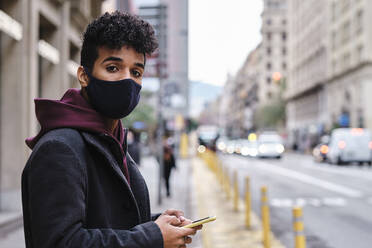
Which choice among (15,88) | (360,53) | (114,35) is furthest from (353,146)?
(114,35)

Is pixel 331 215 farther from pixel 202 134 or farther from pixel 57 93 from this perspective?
pixel 202 134

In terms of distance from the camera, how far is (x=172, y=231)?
5.94 ft

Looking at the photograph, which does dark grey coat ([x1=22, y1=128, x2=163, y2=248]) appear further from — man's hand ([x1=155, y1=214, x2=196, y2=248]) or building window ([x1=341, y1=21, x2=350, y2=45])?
building window ([x1=341, y1=21, x2=350, y2=45])

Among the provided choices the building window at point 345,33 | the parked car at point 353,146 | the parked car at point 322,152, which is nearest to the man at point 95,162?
the parked car at point 353,146

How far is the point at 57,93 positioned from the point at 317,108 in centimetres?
5268

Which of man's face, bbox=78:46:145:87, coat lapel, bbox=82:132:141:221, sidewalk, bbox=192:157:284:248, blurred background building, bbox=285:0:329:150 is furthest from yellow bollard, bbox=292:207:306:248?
blurred background building, bbox=285:0:329:150

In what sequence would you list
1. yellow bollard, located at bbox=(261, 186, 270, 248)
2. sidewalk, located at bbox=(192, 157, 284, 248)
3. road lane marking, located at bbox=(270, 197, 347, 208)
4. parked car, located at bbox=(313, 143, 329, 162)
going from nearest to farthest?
1. yellow bollard, located at bbox=(261, 186, 270, 248)
2. sidewalk, located at bbox=(192, 157, 284, 248)
3. road lane marking, located at bbox=(270, 197, 347, 208)
4. parked car, located at bbox=(313, 143, 329, 162)

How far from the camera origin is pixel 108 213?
180 cm

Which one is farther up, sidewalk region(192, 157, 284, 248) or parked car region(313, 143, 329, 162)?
parked car region(313, 143, 329, 162)

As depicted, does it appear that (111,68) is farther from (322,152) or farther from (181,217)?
(322,152)

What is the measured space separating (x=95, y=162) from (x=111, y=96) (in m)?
0.24

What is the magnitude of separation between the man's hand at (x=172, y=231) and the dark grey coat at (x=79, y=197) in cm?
3

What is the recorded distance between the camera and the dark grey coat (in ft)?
5.24

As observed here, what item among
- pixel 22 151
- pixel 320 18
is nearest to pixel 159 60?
pixel 22 151
